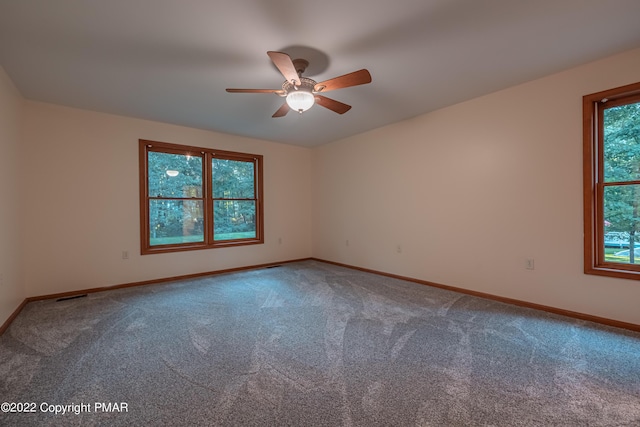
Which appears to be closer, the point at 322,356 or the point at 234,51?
the point at 322,356

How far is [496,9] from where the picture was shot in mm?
1859

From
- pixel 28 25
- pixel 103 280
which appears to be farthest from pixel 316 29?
pixel 103 280

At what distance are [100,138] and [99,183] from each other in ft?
2.02

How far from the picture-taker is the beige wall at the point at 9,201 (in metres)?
2.58

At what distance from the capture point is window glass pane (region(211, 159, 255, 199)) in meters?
4.82

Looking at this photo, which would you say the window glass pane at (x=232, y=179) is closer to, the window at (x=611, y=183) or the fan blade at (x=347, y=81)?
the fan blade at (x=347, y=81)

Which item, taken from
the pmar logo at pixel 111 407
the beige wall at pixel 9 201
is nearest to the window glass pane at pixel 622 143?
the pmar logo at pixel 111 407

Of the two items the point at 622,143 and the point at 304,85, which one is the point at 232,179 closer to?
the point at 304,85

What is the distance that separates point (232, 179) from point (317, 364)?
3.86 metres

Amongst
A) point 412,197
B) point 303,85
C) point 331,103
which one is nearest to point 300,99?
point 303,85

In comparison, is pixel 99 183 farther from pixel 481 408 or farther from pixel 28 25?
pixel 481 408

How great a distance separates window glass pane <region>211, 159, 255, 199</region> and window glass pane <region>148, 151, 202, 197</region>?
0.94 ft

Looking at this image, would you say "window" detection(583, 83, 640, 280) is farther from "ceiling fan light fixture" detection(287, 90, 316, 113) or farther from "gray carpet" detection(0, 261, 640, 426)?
"ceiling fan light fixture" detection(287, 90, 316, 113)

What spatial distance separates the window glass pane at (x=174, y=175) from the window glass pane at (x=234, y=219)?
0.47 metres
